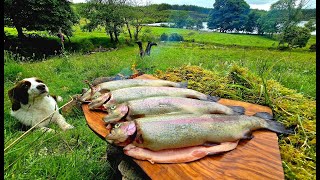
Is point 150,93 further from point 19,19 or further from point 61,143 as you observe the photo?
point 19,19

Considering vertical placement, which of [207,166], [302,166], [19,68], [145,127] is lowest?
[19,68]

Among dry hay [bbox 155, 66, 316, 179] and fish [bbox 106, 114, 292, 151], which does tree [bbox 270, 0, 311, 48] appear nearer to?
dry hay [bbox 155, 66, 316, 179]

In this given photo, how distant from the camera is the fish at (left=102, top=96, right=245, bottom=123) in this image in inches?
70.9

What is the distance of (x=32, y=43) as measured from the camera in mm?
22719

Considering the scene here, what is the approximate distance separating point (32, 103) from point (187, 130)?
3137 mm

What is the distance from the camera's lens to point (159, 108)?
1.88m

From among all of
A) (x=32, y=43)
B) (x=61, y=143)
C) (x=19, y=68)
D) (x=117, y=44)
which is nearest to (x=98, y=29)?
(x=117, y=44)

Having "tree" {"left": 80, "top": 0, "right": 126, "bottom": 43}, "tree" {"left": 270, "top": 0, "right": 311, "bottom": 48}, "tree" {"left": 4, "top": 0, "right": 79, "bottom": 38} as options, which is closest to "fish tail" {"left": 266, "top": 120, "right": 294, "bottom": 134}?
"tree" {"left": 270, "top": 0, "right": 311, "bottom": 48}

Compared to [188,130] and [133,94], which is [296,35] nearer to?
[133,94]

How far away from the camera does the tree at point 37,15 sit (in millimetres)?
21047

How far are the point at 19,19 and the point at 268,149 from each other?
24.7 metres

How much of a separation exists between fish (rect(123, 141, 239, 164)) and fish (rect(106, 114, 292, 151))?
0.03 m

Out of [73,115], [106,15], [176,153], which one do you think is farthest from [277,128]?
[106,15]

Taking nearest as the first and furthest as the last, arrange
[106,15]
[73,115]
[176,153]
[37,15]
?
[176,153], [73,115], [37,15], [106,15]
